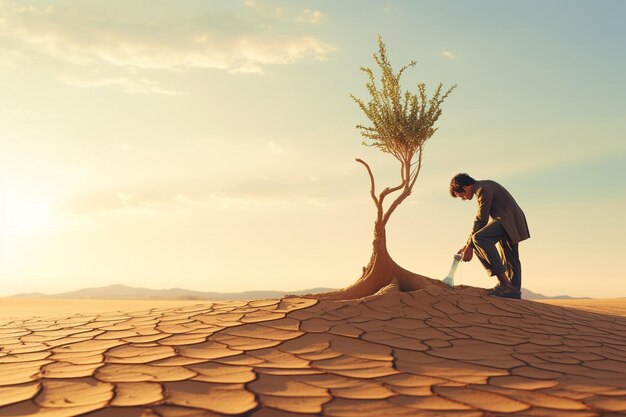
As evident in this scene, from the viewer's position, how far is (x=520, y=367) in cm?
369

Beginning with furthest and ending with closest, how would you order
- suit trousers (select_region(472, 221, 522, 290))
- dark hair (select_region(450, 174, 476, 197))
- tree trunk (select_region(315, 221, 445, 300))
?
1. tree trunk (select_region(315, 221, 445, 300))
2. dark hair (select_region(450, 174, 476, 197))
3. suit trousers (select_region(472, 221, 522, 290))

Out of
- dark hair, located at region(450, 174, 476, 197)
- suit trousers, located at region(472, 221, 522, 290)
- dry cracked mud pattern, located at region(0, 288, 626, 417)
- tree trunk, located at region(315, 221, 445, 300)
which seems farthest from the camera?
tree trunk, located at region(315, 221, 445, 300)

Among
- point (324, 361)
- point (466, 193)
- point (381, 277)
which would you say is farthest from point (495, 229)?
point (324, 361)

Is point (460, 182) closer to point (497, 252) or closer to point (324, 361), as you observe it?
point (497, 252)

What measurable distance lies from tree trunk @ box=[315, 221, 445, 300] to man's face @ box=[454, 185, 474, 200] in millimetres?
1031

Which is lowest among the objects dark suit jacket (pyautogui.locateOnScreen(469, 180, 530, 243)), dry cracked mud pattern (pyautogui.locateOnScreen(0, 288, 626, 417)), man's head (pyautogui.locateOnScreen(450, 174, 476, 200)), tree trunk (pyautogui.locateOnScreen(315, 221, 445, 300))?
dry cracked mud pattern (pyautogui.locateOnScreen(0, 288, 626, 417))

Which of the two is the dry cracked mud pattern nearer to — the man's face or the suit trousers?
the suit trousers

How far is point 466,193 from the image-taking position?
693cm

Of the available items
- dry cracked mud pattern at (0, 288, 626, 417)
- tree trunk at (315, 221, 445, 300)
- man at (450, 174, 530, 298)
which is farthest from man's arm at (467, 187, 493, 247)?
dry cracked mud pattern at (0, 288, 626, 417)

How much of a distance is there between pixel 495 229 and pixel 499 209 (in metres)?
0.24

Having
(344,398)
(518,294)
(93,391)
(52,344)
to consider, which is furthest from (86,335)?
(518,294)

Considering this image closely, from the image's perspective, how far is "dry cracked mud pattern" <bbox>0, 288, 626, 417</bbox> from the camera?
2.79 metres

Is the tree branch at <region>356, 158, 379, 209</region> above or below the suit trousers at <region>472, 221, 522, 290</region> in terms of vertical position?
above

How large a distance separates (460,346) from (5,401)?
299 cm
